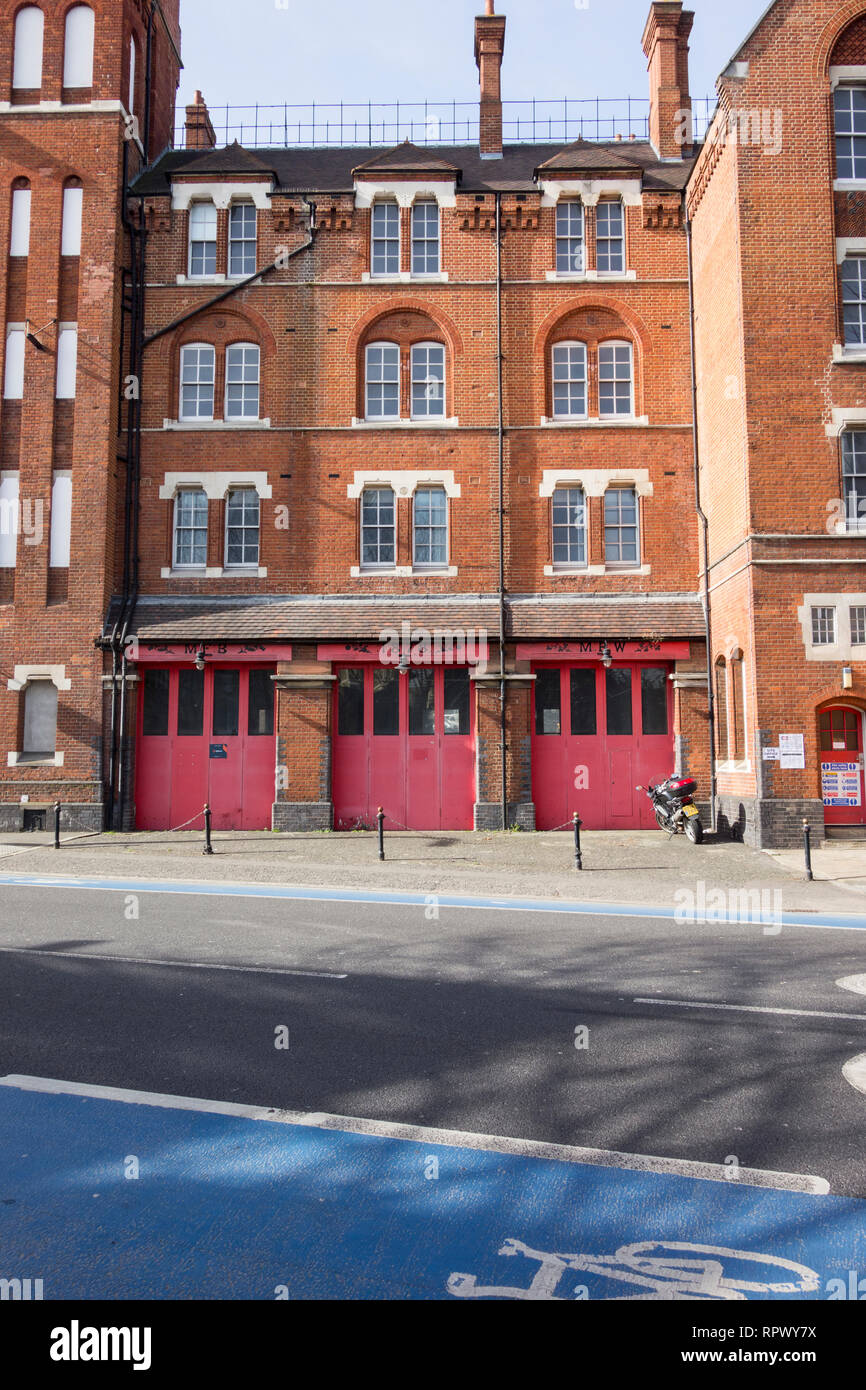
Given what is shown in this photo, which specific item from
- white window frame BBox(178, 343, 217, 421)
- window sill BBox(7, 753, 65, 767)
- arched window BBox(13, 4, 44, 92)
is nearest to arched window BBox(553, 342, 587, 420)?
white window frame BBox(178, 343, 217, 421)

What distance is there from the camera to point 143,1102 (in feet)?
16.7

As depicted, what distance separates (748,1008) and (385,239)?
19902 millimetres

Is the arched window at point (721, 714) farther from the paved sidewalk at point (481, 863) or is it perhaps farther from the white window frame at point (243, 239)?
the white window frame at point (243, 239)

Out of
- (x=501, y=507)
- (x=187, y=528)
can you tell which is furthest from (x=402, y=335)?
(x=187, y=528)

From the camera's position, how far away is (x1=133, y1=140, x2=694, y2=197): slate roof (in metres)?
21.8

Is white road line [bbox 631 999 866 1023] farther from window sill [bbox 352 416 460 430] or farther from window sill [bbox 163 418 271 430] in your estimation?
window sill [bbox 163 418 271 430]

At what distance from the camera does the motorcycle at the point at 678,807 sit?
1805 cm

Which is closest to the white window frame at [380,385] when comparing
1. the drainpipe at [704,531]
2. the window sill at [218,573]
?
the window sill at [218,573]

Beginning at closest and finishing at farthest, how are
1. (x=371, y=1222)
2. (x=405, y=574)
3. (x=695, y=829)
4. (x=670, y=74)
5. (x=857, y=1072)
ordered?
(x=371, y=1222) < (x=857, y=1072) < (x=695, y=829) < (x=405, y=574) < (x=670, y=74)

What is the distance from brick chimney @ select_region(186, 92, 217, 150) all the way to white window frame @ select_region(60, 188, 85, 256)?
6.10 metres

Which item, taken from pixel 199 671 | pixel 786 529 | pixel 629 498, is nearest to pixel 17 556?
pixel 199 671

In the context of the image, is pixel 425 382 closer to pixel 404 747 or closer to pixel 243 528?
pixel 243 528

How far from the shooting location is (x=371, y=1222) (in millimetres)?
3820

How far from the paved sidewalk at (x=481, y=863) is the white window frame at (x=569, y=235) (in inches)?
496
